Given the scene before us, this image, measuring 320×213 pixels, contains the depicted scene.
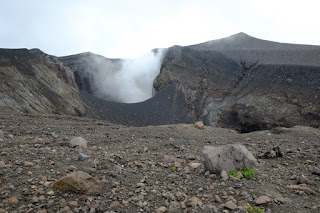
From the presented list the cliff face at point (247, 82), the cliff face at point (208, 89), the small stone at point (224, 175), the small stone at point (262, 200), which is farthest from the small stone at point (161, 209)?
the cliff face at point (247, 82)

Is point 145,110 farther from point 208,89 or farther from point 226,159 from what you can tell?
point 226,159

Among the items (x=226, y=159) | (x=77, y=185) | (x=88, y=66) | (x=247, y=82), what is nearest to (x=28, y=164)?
(x=77, y=185)

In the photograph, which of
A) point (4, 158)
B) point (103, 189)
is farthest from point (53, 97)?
point (103, 189)

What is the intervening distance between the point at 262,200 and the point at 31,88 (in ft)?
75.0

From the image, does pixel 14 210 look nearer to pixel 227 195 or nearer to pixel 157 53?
pixel 227 195

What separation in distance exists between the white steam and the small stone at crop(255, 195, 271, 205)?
45.2 meters

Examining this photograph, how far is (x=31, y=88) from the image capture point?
73.5 ft

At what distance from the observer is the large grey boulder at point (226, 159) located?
17.5 ft

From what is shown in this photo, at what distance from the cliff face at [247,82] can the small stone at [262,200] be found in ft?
79.8

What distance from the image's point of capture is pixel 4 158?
508cm

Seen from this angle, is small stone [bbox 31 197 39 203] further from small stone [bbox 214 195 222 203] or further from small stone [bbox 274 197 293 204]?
small stone [bbox 274 197 293 204]

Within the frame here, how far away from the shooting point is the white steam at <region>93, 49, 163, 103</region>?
165ft

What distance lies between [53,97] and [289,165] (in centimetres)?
2232

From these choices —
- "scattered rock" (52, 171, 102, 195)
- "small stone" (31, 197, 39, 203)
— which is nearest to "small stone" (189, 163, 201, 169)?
"scattered rock" (52, 171, 102, 195)
